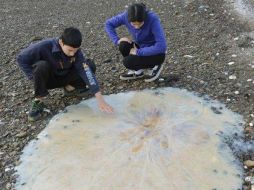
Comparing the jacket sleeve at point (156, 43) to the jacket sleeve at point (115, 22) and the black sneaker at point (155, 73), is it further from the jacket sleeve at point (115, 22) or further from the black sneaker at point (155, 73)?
the jacket sleeve at point (115, 22)

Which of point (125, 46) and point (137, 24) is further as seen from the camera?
point (125, 46)

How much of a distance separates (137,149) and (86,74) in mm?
909

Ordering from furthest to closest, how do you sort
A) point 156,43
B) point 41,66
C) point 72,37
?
1. point 156,43
2. point 41,66
3. point 72,37

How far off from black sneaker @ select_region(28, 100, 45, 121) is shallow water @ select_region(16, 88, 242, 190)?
22 cm

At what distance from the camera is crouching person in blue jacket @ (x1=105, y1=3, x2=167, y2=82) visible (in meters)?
4.13

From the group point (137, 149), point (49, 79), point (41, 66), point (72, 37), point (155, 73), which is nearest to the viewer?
point (137, 149)

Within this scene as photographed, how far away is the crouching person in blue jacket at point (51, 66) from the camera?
12.3ft

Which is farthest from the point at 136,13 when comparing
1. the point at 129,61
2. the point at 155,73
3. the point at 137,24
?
the point at 155,73

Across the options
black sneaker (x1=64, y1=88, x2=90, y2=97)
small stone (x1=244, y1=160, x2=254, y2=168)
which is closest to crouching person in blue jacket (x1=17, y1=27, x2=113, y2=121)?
black sneaker (x1=64, y1=88, x2=90, y2=97)

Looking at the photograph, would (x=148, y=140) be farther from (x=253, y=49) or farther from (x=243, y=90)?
(x=253, y=49)

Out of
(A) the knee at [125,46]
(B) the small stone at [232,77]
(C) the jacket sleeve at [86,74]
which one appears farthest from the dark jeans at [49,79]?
(B) the small stone at [232,77]

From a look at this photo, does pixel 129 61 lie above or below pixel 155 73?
above

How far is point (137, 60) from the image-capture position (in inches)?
173

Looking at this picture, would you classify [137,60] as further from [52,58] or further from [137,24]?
[52,58]
